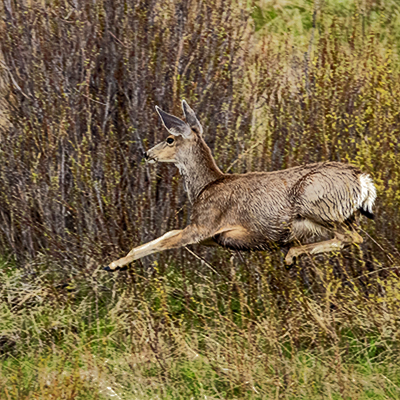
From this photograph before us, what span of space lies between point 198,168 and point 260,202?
50 cm

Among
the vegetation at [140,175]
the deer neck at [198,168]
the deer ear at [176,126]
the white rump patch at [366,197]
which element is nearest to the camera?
the white rump patch at [366,197]

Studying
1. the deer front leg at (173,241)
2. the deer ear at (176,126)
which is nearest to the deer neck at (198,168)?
the deer ear at (176,126)

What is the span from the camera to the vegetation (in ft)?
18.1

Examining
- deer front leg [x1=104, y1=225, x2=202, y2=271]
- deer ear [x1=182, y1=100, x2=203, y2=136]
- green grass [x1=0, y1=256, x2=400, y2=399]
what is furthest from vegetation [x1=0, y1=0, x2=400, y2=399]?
deer ear [x1=182, y1=100, x2=203, y2=136]

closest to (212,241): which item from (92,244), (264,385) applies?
(264,385)

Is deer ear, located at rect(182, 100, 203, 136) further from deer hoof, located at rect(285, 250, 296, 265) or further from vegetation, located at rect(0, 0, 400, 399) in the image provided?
deer hoof, located at rect(285, 250, 296, 265)

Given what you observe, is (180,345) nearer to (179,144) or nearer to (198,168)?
(198,168)

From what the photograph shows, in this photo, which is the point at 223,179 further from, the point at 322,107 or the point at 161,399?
the point at 322,107

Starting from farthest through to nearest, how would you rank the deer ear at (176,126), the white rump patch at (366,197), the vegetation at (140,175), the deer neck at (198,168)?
the vegetation at (140,175), the deer neck at (198,168), the deer ear at (176,126), the white rump patch at (366,197)

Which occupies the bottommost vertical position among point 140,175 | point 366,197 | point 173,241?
point 140,175

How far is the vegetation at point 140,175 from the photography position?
5508mm

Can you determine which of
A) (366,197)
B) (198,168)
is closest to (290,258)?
(366,197)

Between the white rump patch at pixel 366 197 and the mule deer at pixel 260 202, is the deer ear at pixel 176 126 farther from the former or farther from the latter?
the white rump patch at pixel 366 197

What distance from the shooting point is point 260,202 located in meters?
4.68
